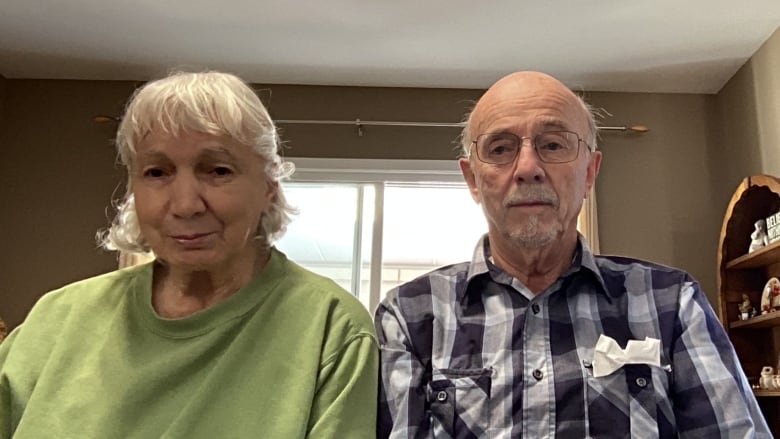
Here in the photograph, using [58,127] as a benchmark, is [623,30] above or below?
above

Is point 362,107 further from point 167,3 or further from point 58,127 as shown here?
point 58,127

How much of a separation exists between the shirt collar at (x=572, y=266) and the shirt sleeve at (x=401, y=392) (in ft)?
0.48

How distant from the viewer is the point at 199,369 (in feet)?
3.44

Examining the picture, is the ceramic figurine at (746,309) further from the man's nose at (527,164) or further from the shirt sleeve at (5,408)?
the shirt sleeve at (5,408)

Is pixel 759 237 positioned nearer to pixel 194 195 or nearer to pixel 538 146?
pixel 538 146

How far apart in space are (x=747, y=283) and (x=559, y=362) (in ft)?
6.37

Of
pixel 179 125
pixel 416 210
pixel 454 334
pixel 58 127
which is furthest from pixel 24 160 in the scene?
pixel 454 334

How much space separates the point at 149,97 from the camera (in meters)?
1.12

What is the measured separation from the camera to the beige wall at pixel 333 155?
3.15 meters

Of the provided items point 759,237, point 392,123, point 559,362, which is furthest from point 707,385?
point 392,123

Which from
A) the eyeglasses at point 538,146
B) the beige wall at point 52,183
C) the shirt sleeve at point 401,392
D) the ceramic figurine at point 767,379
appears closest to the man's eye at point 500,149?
the eyeglasses at point 538,146

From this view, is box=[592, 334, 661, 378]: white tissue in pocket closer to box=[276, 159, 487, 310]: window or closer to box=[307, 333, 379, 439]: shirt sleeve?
box=[307, 333, 379, 439]: shirt sleeve

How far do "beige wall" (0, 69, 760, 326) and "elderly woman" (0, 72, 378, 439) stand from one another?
212cm

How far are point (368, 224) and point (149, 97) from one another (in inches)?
86.6
